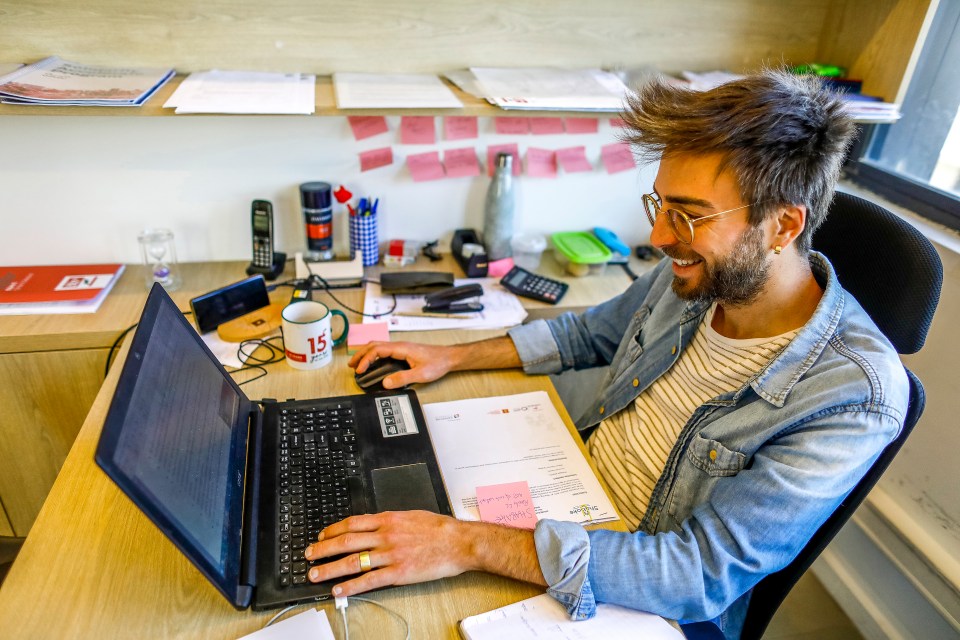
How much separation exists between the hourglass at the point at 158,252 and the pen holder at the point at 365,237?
459 millimetres

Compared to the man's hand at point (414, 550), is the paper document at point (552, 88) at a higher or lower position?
higher

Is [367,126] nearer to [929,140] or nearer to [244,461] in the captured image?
[244,461]

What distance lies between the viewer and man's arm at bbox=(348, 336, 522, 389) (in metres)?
1.27

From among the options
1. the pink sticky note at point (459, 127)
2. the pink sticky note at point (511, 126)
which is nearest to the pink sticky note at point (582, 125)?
the pink sticky note at point (511, 126)

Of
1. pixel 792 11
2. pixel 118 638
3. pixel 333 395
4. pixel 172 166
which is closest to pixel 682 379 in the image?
pixel 333 395

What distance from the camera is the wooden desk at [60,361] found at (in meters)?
1.43

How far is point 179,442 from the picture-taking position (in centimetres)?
81

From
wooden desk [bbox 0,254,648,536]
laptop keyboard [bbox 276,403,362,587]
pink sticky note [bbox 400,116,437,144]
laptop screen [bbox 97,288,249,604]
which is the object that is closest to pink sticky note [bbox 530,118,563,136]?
pink sticky note [bbox 400,116,437,144]

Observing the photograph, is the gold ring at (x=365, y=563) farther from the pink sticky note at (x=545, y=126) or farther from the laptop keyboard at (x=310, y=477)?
the pink sticky note at (x=545, y=126)

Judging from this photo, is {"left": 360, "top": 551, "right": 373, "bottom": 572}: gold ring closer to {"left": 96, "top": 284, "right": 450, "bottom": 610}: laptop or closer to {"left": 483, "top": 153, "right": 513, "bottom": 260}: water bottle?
{"left": 96, "top": 284, "right": 450, "bottom": 610}: laptop

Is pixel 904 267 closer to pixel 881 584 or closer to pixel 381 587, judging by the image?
pixel 381 587

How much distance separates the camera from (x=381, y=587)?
0.87m

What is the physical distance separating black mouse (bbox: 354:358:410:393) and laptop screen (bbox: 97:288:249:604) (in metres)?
0.26

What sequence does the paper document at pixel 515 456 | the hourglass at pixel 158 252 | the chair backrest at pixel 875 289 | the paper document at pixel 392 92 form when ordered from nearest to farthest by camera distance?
the chair backrest at pixel 875 289
the paper document at pixel 515 456
the paper document at pixel 392 92
the hourglass at pixel 158 252
